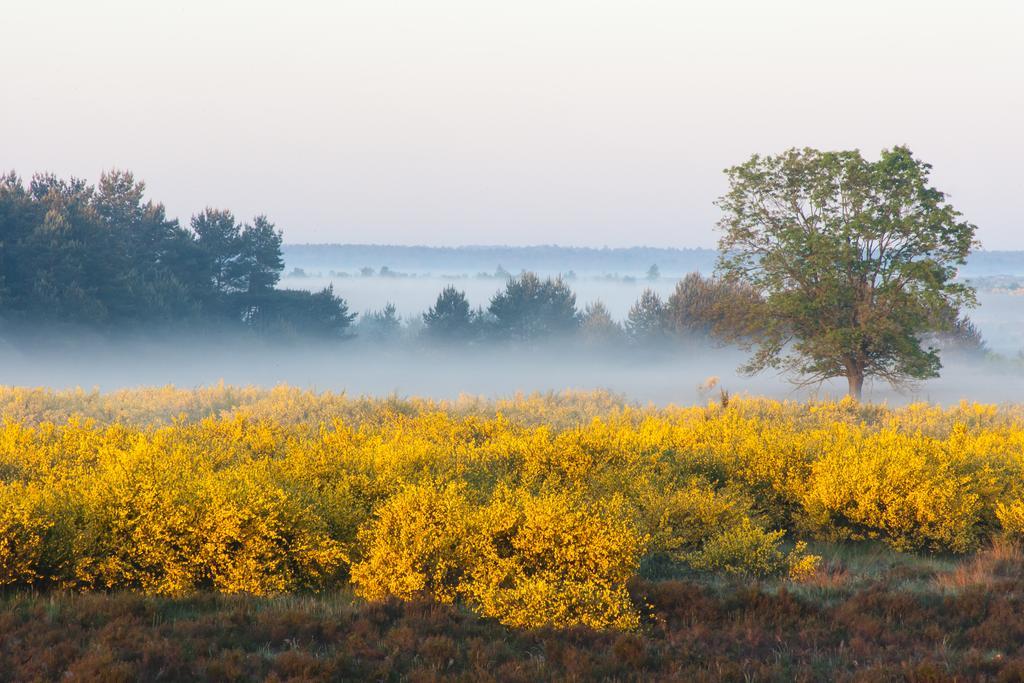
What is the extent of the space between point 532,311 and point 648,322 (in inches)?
375

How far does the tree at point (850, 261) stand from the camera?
2683cm

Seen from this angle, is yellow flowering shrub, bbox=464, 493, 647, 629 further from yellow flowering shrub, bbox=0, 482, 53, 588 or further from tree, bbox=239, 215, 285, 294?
tree, bbox=239, 215, 285, 294

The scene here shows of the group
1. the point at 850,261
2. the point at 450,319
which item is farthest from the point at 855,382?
the point at 450,319

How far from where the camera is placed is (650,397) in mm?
43469

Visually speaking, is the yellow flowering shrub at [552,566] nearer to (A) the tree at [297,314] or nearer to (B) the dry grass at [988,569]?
(B) the dry grass at [988,569]

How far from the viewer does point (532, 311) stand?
69062mm

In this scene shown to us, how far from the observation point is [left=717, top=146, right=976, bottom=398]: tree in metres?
26.8

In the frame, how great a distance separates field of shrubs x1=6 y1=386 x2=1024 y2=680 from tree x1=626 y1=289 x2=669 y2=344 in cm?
4540

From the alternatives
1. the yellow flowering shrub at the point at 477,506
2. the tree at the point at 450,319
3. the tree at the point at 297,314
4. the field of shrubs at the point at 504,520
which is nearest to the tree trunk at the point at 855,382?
the yellow flowering shrub at the point at 477,506

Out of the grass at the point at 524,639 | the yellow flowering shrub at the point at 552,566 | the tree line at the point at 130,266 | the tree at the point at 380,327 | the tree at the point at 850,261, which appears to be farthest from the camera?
the tree at the point at 380,327

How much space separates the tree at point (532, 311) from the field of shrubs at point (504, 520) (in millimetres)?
52656

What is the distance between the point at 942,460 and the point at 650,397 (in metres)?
30.6

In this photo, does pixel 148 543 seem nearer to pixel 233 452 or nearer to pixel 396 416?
pixel 233 452

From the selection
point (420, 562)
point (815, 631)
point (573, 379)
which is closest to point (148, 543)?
point (420, 562)
